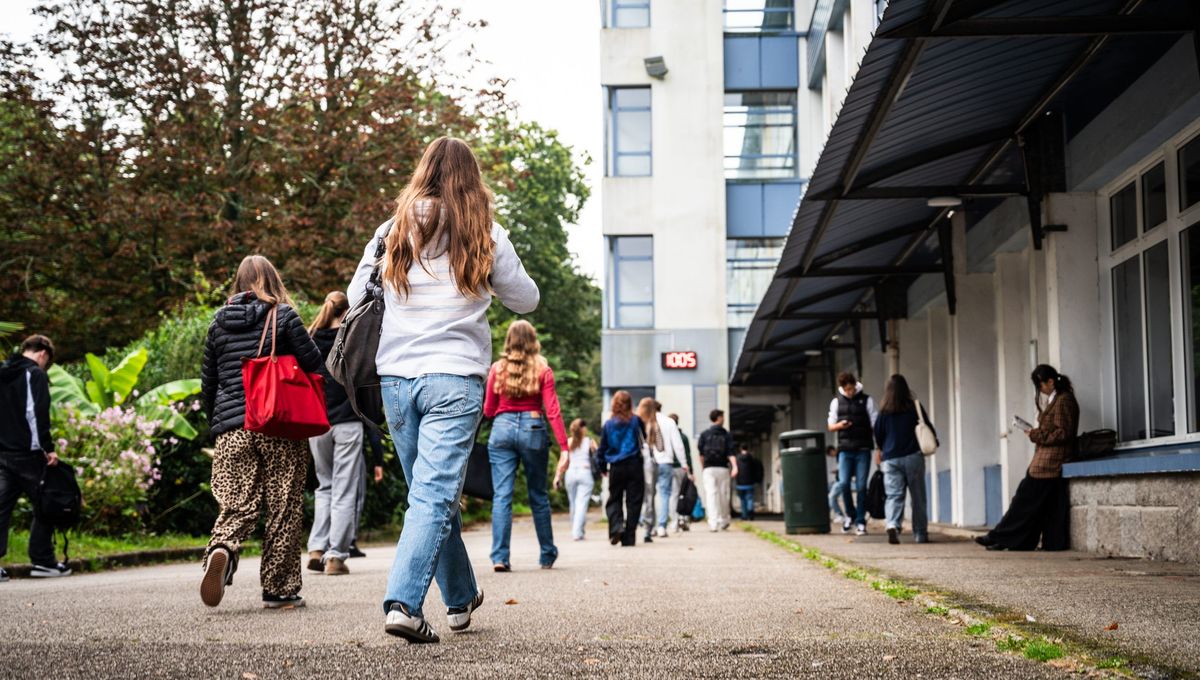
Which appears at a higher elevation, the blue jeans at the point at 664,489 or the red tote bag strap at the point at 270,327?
the red tote bag strap at the point at 270,327

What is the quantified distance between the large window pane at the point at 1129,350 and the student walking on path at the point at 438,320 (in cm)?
881

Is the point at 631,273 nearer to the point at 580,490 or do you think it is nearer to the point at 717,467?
the point at 717,467

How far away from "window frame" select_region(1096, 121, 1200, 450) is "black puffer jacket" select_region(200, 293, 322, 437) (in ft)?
23.1

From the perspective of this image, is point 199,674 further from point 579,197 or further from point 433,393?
point 579,197

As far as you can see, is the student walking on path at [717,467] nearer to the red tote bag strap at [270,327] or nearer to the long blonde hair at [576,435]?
the long blonde hair at [576,435]

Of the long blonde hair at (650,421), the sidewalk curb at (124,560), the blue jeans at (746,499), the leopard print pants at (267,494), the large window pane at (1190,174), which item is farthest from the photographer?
the blue jeans at (746,499)

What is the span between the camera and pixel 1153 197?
13.0 m

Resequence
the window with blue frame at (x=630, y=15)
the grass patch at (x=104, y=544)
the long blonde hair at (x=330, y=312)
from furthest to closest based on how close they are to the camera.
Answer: the window with blue frame at (x=630, y=15), the grass patch at (x=104, y=544), the long blonde hair at (x=330, y=312)

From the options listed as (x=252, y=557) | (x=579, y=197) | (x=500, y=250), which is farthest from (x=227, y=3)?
(x=579, y=197)

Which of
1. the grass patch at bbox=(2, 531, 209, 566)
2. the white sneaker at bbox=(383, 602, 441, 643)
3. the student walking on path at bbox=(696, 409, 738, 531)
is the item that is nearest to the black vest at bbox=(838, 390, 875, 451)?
the student walking on path at bbox=(696, 409, 738, 531)

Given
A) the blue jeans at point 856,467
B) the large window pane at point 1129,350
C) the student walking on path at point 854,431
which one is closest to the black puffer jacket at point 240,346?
the large window pane at point 1129,350

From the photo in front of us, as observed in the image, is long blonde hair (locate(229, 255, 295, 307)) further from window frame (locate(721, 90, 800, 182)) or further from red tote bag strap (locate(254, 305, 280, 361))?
window frame (locate(721, 90, 800, 182))

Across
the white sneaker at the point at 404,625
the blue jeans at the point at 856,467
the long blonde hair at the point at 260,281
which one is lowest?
the white sneaker at the point at 404,625

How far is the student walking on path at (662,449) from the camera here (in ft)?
67.4
